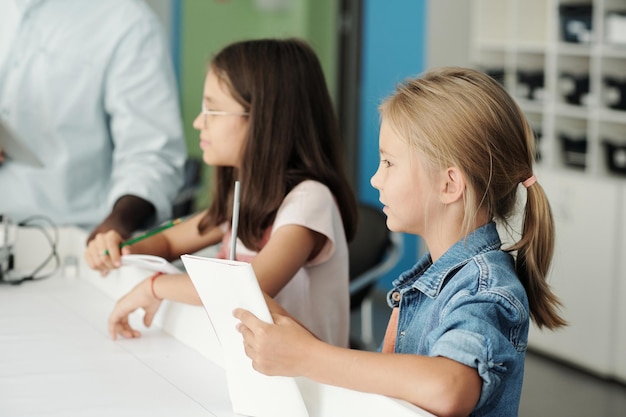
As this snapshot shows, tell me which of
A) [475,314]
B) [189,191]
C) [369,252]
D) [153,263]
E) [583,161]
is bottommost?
[189,191]

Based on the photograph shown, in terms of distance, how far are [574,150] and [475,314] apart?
3028 mm

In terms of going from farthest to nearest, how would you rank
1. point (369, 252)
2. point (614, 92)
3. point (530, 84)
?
point (530, 84) < point (614, 92) < point (369, 252)

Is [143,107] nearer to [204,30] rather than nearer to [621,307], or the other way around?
[621,307]

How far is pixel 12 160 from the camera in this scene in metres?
2.43

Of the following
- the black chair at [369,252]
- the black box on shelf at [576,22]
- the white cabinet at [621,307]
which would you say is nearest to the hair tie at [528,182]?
the black chair at [369,252]

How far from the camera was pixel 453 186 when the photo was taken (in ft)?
4.71

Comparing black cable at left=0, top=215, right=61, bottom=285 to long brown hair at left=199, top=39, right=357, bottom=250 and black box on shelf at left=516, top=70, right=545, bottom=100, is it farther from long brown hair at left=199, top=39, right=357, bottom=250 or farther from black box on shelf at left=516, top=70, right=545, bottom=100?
black box on shelf at left=516, top=70, right=545, bottom=100

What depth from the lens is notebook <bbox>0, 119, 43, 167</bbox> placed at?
7.33ft

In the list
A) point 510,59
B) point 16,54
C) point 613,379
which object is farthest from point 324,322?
point 510,59

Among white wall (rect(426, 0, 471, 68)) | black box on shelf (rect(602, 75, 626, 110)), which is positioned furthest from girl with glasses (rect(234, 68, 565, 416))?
white wall (rect(426, 0, 471, 68))

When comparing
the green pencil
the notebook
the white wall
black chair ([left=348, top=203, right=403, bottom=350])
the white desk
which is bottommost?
black chair ([left=348, top=203, right=403, bottom=350])

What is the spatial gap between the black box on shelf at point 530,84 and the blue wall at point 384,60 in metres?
0.76

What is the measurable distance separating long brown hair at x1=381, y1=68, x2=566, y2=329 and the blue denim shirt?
4 cm

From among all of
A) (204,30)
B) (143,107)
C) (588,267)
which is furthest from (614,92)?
(204,30)
